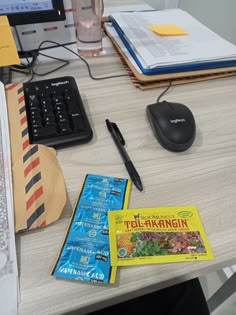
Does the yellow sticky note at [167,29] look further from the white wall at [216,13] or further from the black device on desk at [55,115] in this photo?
the white wall at [216,13]

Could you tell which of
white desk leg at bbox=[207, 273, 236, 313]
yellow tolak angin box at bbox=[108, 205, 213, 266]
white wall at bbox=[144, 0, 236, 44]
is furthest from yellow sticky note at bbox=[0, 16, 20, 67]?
white wall at bbox=[144, 0, 236, 44]

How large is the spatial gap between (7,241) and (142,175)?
0.70ft

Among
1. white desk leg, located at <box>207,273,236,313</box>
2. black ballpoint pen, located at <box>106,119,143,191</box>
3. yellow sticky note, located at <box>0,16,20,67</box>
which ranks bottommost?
white desk leg, located at <box>207,273,236,313</box>

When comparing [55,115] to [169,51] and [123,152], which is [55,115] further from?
[169,51]

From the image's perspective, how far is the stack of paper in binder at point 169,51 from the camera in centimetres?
66

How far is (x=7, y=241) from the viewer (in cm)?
35

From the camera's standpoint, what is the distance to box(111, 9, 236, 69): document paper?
67 cm

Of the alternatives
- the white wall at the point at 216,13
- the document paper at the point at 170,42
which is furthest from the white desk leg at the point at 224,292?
the white wall at the point at 216,13

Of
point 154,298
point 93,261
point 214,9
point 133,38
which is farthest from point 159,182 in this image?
point 214,9

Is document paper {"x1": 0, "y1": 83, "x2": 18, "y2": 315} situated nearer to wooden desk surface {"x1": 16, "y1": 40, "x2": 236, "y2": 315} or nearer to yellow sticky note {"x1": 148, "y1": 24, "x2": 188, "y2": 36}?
wooden desk surface {"x1": 16, "y1": 40, "x2": 236, "y2": 315}

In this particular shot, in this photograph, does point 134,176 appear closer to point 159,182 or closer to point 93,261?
point 159,182

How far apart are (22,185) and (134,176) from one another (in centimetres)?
16

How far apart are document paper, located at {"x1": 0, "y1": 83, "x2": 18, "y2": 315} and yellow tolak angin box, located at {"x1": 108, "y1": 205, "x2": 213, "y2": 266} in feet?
0.37

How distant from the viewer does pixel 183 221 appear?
379mm
